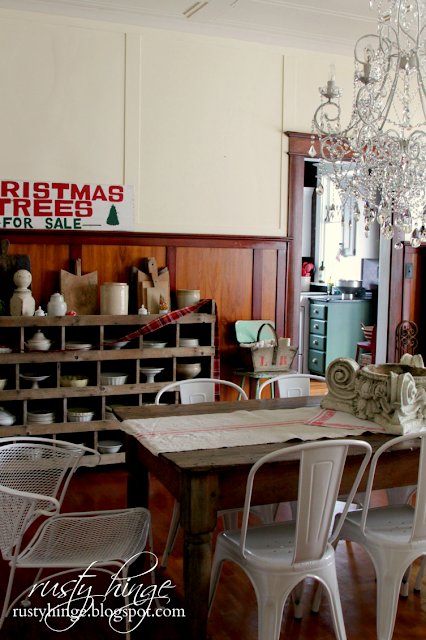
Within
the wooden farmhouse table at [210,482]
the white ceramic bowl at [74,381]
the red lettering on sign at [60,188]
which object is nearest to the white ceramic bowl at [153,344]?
the white ceramic bowl at [74,381]

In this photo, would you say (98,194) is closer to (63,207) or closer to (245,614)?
(63,207)

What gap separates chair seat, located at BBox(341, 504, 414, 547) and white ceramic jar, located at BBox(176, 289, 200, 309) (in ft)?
7.80

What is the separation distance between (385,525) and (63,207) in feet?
10.1

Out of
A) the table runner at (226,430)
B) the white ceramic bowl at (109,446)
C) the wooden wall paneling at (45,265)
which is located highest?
the wooden wall paneling at (45,265)

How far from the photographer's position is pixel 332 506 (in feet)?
6.73

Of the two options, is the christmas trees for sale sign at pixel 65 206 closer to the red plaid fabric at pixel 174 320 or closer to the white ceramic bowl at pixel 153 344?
the red plaid fabric at pixel 174 320

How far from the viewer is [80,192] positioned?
14.4ft

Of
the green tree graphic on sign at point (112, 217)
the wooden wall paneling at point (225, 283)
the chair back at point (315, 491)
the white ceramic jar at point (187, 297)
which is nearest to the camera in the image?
the chair back at point (315, 491)

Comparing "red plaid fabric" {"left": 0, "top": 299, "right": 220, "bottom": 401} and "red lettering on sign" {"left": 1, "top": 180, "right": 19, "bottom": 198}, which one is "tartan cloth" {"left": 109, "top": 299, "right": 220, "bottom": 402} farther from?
"red lettering on sign" {"left": 1, "top": 180, "right": 19, "bottom": 198}

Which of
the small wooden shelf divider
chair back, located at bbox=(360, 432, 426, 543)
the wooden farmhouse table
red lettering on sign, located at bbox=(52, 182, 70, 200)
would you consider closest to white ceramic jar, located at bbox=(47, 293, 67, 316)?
the small wooden shelf divider

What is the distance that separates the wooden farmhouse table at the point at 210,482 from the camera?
202cm

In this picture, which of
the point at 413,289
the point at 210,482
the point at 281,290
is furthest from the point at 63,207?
the point at 413,289

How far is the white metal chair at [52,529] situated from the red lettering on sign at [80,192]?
222 centimetres

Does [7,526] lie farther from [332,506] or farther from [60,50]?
[60,50]
